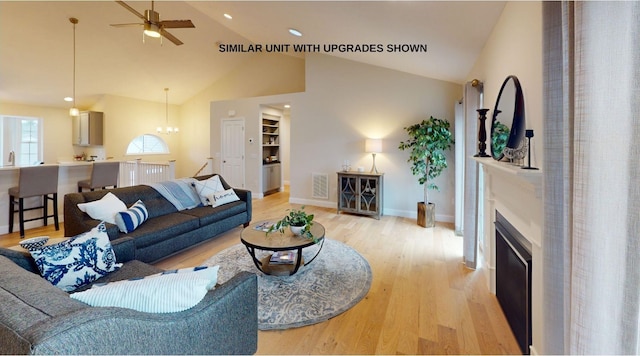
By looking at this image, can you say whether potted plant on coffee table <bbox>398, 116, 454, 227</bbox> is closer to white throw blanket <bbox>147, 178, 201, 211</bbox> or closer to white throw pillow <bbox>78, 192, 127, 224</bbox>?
white throw blanket <bbox>147, 178, 201, 211</bbox>

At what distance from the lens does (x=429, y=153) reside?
4.59 meters

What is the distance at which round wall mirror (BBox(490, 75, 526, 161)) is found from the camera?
1877 mm

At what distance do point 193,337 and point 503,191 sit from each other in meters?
2.37

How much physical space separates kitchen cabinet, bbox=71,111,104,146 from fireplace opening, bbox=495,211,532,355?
8.99 m

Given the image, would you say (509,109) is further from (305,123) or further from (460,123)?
(305,123)

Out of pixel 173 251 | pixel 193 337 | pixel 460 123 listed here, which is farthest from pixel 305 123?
pixel 193 337

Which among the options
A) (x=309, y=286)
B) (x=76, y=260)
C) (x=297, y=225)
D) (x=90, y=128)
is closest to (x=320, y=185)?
(x=297, y=225)

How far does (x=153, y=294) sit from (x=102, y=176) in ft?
16.5

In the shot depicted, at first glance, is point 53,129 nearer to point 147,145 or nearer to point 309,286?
point 147,145

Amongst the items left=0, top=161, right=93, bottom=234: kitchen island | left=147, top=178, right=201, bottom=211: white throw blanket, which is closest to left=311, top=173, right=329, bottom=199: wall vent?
left=147, top=178, right=201, bottom=211: white throw blanket

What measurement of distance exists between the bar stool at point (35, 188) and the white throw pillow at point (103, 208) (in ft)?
6.33

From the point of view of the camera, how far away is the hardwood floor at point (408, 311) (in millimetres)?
1874

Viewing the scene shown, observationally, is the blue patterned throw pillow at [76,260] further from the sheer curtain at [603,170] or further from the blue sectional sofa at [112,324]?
the sheer curtain at [603,170]

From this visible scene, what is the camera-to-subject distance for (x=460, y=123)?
4543mm
